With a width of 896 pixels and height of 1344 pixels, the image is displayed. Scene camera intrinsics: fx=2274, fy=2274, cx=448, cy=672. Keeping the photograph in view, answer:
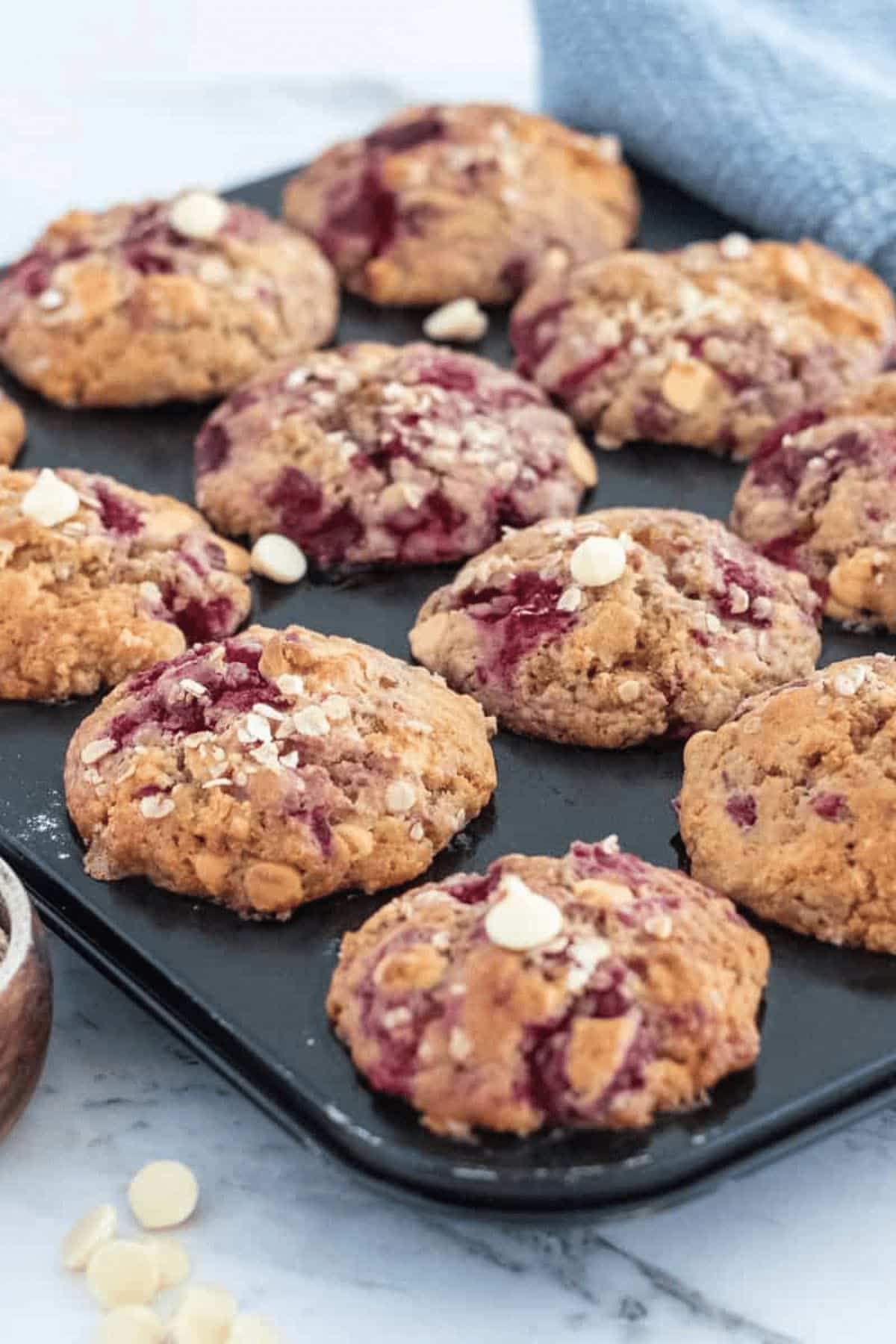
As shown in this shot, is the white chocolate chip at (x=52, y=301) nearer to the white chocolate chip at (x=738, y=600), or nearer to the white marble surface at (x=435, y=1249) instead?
the white chocolate chip at (x=738, y=600)

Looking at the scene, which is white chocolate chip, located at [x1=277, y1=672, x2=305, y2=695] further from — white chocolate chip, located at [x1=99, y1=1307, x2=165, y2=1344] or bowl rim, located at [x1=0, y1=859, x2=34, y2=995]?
white chocolate chip, located at [x1=99, y1=1307, x2=165, y2=1344]

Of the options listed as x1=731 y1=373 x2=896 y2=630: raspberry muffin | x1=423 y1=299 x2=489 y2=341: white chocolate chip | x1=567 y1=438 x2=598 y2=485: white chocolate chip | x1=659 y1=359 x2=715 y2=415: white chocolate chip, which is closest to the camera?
x1=731 y1=373 x2=896 y2=630: raspberry muffin

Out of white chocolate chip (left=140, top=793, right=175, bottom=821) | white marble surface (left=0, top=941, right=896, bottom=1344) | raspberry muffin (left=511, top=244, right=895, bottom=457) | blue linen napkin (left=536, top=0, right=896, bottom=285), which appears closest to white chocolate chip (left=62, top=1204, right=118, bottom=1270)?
white marble surface (left=0, top=941, right=896, bottom=1344)

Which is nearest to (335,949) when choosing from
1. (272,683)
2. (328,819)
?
(328,819)

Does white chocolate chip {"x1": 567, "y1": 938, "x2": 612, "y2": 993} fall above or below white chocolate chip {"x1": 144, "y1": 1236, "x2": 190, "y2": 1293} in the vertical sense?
above

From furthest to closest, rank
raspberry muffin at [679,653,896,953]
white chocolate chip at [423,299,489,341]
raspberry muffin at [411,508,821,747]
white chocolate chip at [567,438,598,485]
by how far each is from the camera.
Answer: white chocolate chip at [423,299,489,341] → white chocolate chip at [567,438,598,485] → raspberry muffin at [411,508,821,747] → raspberry muffin at [679,653,896,953]

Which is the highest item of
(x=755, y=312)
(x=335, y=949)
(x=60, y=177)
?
(x=755, y=312)

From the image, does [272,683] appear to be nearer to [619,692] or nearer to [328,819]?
[328,819]
